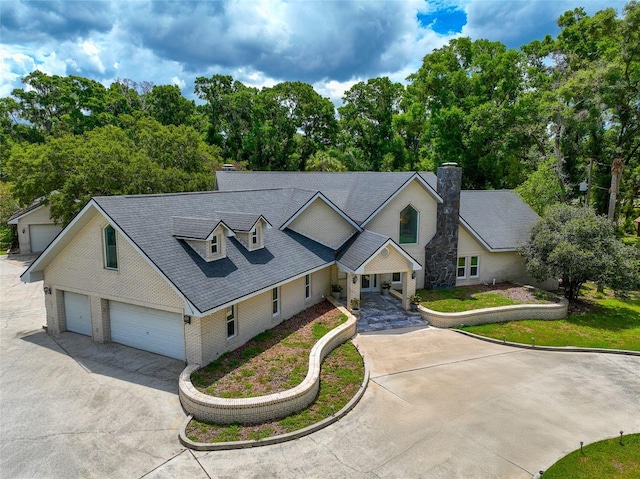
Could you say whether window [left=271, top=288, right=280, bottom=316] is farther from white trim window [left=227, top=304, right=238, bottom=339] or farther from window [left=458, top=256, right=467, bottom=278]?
window [left=458, top=256, right=467, bottom=278]

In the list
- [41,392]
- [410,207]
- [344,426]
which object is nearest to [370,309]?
[410,207]

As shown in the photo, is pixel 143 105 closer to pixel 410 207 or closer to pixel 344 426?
pixel 410 207

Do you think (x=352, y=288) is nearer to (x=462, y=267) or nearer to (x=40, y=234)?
(x=462, y=267)

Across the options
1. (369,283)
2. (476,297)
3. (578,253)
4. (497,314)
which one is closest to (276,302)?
(369,283)

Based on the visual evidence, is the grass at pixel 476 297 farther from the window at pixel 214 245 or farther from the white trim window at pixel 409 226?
the window at pixel 214 245

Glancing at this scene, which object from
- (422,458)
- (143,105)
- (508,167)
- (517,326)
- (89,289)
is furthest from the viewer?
(143,105)
